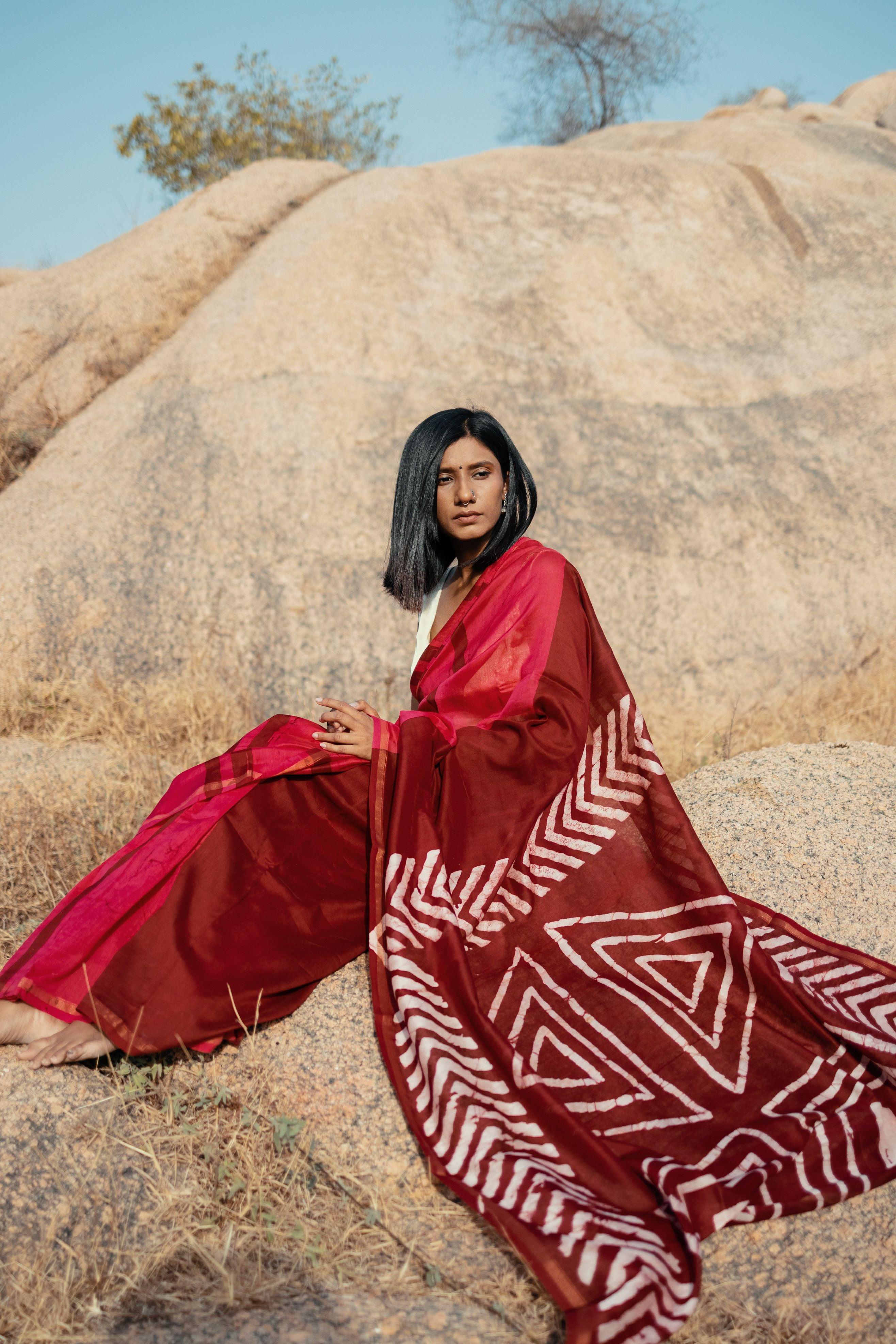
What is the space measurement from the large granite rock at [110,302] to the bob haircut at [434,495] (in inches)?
143

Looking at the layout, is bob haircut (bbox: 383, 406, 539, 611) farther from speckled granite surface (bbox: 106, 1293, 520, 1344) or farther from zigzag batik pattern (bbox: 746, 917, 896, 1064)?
speckled granite surface (bbox: 106, 1293, 520, 1344)

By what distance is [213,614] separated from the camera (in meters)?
4.73

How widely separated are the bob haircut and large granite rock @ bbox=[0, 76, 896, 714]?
176 centimetres

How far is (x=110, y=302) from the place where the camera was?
19.7 feet

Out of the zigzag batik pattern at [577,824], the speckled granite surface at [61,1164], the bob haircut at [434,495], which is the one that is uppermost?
the bob haircut at [434,495]

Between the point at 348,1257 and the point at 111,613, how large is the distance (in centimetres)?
350

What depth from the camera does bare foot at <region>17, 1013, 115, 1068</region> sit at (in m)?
2.07

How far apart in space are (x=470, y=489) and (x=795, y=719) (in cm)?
271

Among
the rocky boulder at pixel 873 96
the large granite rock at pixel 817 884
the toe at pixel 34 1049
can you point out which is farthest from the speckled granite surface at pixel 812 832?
the rocky boulder at pixel 873 96

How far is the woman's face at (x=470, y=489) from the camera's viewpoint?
9.14 ft

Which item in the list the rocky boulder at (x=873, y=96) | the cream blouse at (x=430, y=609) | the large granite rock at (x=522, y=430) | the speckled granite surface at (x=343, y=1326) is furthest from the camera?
the rocky boulder at (x=873, y=96)

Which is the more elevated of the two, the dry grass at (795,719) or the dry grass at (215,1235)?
the dry grass at (215,1235)

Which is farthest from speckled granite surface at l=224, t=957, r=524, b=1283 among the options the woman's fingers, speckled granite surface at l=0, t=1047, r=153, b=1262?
the woman's fingers

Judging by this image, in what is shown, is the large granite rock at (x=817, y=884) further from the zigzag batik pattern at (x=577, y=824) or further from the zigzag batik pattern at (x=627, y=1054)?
the zigzag batik pattern at (x=577, y=824)
